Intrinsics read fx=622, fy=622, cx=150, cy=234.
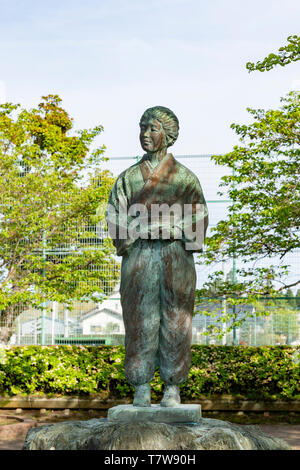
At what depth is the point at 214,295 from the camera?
9.80 metres

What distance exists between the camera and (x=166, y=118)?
4.38m

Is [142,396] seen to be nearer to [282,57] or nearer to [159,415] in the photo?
[159,415]

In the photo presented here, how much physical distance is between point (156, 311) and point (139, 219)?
635 millimetres

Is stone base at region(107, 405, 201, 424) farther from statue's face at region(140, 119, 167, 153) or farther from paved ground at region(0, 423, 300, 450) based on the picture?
paved ground at region(0, 423, 300, 450)

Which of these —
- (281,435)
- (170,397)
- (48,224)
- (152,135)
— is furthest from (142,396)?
(48,224)

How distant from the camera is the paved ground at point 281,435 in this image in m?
7.21

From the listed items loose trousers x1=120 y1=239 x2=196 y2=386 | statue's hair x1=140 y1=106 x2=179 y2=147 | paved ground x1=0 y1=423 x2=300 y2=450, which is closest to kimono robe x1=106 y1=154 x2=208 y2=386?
loose trousers x1=120 y1=239 x2=196 y2=386

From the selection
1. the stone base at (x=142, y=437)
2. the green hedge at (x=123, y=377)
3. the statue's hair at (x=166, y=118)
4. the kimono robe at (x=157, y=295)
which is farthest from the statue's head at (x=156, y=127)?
the green hedge at (x=123, y=377)

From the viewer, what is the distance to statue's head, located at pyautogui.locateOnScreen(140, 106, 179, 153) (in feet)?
14.3

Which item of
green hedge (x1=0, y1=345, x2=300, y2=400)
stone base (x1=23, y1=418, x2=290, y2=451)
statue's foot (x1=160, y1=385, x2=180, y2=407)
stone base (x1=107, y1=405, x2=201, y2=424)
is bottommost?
green hedge (x1=0, y1=345, x2=300, y2=400)

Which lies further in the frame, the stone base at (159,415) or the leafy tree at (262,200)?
the leafy tree at (262,200)

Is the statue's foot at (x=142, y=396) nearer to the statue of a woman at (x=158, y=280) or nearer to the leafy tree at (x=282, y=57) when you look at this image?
the statue of a woman at (x=158, y=280)

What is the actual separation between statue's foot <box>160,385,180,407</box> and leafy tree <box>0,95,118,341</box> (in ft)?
23.6

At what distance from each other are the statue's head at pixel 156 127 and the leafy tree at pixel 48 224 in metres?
7.18
